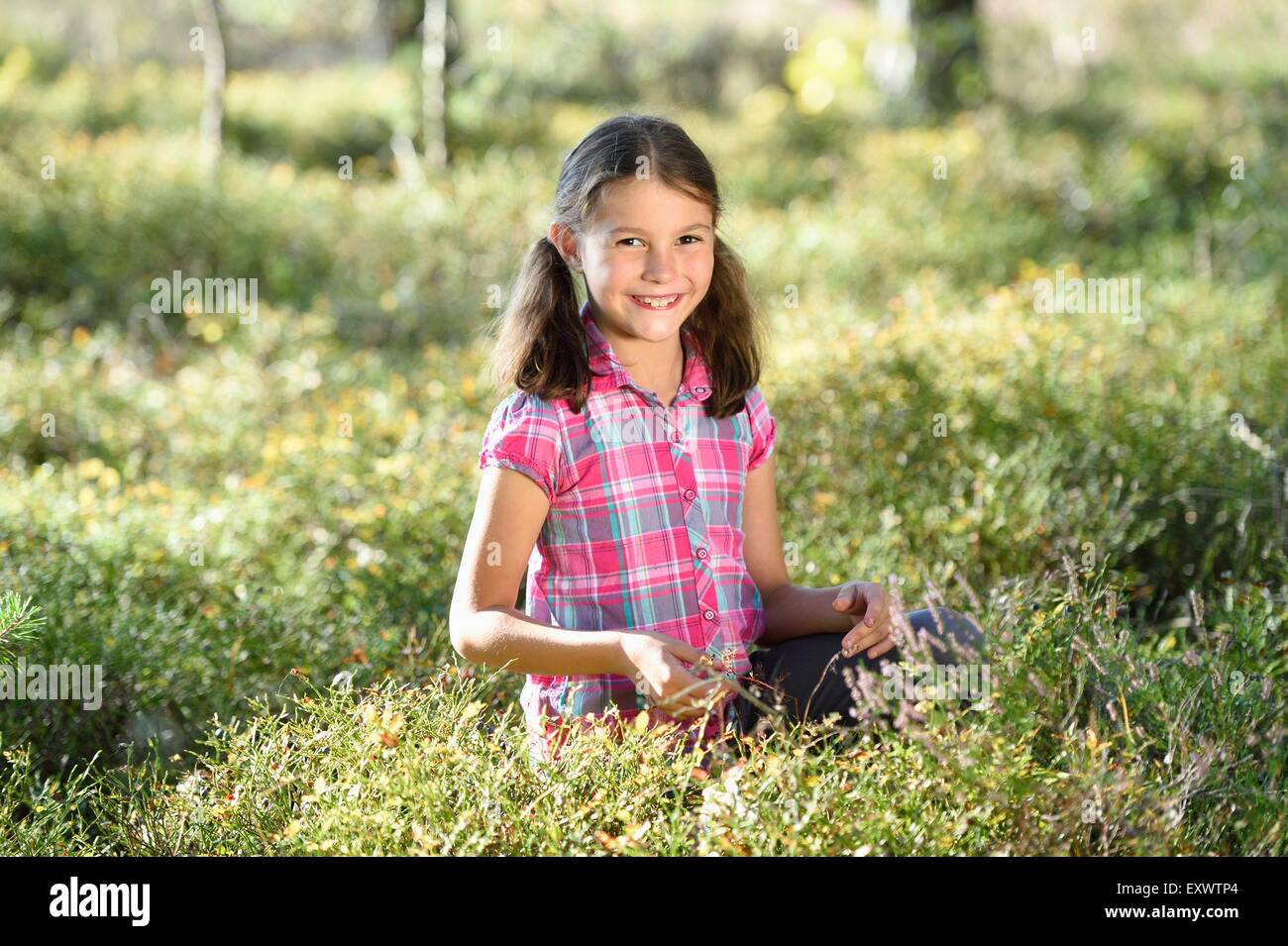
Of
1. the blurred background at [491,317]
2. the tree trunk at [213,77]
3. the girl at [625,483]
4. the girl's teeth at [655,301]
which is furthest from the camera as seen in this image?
the tree trunk at [213,77]

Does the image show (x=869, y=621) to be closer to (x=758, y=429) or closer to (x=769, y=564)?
(x=769, y=564)

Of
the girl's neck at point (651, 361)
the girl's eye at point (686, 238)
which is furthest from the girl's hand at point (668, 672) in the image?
the girl's eye at point (686, 238)

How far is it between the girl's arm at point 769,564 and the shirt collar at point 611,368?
24cm

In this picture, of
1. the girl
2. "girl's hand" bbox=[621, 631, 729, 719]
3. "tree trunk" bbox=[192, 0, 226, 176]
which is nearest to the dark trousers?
the girl

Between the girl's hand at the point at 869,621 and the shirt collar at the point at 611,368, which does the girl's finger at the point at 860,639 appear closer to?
the girl's hand at the point at 869,621

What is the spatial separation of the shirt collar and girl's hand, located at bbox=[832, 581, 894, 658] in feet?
1.63

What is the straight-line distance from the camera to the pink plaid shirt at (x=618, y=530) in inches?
99.8

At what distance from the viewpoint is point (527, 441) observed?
2.51 meters

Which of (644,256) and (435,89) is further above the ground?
(435,89)

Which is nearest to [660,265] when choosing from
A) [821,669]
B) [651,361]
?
[651,361]

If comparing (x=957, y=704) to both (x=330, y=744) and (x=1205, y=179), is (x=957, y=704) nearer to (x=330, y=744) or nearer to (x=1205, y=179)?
(x=330, y=744)

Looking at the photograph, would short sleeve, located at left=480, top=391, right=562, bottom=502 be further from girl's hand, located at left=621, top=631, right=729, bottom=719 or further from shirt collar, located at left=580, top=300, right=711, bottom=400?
girl's hand, located at left=621, top=631, right=729, bottom=719

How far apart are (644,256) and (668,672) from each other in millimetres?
829
